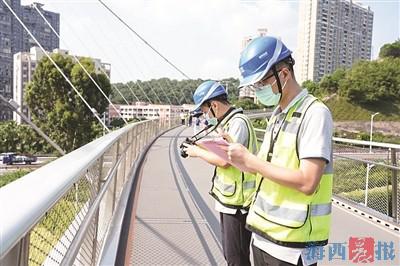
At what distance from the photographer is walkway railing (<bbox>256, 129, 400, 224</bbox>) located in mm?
4848

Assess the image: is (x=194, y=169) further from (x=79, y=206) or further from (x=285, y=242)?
(x=285, y=242)

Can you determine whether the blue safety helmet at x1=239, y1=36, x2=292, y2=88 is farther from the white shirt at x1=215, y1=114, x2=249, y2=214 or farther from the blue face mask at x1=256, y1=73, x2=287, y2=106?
the white shirt at x1=215, y1=114, x2=249, y2=214

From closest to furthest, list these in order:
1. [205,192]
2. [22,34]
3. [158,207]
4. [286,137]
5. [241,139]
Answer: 1. [286,137]
2. [241,139]
3. [158,207]
4. [205,192]
5. [22,34]

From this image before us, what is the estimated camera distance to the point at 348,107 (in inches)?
2808

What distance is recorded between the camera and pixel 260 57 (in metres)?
1.67

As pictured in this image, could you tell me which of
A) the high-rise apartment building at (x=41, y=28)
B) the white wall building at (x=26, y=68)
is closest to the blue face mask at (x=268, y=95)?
the high-rise apartment building at (x=41, y=28)

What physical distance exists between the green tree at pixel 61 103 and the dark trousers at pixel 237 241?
27797 mm

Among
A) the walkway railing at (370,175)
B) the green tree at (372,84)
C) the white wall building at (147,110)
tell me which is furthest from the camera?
the green tree at (372,84)

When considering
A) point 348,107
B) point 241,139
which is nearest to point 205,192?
point 241,139

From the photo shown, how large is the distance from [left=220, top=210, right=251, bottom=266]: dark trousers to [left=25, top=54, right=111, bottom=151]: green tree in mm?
27797

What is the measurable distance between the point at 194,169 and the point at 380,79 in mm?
69809

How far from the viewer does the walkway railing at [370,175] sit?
485 cm

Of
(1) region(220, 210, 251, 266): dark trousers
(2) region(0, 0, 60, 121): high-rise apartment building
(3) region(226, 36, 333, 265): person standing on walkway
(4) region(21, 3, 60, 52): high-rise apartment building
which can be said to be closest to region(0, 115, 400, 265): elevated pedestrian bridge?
(1) region(220, 210, 251, 266): dark trousers

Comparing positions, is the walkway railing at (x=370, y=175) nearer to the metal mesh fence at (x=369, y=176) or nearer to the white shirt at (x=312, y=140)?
the metal mesh fence at (x=369, y=176)
